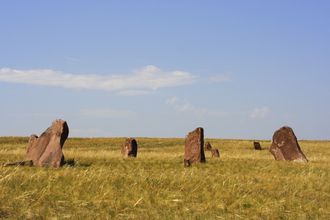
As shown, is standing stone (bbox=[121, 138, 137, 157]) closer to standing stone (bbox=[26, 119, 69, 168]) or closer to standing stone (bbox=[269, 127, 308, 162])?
standing stone (bbox=[269, 127, 308, 162])

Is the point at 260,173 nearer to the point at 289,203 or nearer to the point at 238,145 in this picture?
the point at 289,203

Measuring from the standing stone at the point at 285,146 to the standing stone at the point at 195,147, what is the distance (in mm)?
5863

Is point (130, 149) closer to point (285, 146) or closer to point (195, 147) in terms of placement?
point (195, 147)

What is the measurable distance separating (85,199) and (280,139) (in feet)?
73.9

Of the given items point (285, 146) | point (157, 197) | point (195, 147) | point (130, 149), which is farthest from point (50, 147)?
point (285, 146)

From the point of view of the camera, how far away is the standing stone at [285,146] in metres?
32.5

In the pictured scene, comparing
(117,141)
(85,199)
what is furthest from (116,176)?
(117,141)

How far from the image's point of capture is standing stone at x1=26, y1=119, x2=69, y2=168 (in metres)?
24.2

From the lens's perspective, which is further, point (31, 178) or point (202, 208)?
point (31, 178)

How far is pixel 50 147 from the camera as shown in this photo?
25016mm

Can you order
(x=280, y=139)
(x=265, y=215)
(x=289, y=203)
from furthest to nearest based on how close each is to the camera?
(x=280, y=139)
(x=289, y=203)
(x=265, y=215)

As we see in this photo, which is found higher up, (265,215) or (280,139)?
(280,139)

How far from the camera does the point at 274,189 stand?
16.8 metres

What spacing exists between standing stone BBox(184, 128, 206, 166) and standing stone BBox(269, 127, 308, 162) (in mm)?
5863
